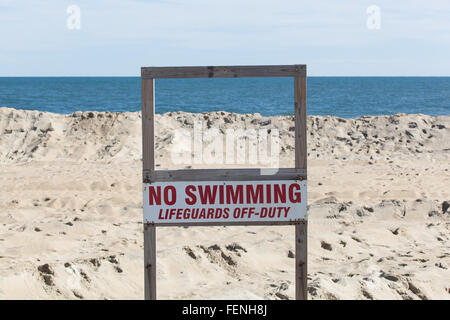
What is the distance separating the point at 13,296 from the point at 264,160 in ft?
31.8

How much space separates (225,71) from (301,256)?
164cm

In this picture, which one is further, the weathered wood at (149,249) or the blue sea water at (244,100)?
the blue sea water at (244,100)

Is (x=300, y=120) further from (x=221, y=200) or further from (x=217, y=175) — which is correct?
(x=221, y=200)

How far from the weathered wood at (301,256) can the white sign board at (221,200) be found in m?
0.20

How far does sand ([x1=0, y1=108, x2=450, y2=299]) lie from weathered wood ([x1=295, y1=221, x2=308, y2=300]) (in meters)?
1.02

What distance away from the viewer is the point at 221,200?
4.48 metres

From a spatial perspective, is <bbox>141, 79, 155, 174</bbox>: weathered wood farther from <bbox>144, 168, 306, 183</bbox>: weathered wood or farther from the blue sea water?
the blue sea water

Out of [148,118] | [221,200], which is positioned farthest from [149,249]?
[148,118]

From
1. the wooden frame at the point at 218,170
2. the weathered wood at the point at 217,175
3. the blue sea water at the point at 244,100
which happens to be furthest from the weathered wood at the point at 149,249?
the blue sea water at the point at 244,100

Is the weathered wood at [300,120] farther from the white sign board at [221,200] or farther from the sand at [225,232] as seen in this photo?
the sand at [225,232]

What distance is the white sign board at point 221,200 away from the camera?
4.47 meters

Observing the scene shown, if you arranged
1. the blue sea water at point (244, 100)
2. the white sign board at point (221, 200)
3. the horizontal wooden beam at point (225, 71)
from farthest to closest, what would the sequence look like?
1. the blue sea water at point (244, 100)
2. the white sign board at point (221, 200)
3. the horizontal wooden beam at point (225, 71)
